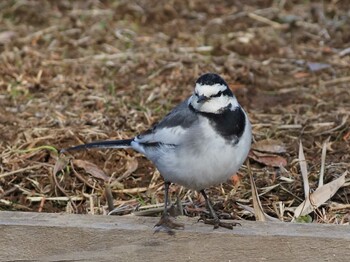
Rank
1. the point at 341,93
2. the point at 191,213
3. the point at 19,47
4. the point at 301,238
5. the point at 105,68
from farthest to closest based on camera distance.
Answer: the point at 19,47 → the point at 105,68 → the point at 341,93 → the point at 191,213 → the point at 301,238

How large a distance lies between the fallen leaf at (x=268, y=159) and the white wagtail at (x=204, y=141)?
0.81 m

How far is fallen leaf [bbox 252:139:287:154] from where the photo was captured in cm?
431

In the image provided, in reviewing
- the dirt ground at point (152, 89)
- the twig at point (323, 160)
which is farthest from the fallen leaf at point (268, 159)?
the twig at point (323, 160)

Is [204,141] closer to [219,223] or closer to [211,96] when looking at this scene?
[211,96]

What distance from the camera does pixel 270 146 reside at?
4359mm

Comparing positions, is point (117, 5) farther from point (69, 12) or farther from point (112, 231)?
point (112, 231)

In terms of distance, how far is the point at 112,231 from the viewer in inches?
119

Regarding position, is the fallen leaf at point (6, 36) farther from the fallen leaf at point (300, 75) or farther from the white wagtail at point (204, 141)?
the white wagtail at point (204, 141)

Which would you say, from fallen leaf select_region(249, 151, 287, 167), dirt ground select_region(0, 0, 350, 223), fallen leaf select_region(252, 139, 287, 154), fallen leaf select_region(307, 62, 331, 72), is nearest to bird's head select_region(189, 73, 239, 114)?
dirt ground select_region(0, 0, 350, 223)

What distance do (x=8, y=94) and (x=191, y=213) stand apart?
2053 mm

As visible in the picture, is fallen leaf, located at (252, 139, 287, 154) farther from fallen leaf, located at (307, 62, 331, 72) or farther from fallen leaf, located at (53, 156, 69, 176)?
fallen leaf, located at (307, 62, 331, 72)

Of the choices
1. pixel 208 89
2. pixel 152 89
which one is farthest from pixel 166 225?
pixel 152 89

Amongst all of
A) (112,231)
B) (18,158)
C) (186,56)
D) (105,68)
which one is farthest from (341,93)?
(112,231)

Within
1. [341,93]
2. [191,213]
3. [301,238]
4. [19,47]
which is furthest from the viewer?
[19,47]
